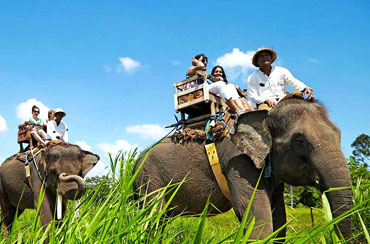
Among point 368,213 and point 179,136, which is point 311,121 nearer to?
point 368,213

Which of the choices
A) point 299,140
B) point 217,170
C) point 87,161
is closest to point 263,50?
point 299,140

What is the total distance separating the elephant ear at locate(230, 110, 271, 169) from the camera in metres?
3.65

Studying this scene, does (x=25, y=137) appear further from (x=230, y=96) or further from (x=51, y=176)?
(x=230, y=96)

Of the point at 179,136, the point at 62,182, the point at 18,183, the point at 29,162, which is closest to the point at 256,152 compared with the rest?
the point at 179,136

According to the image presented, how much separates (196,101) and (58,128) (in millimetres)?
4133

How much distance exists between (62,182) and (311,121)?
4.39 metres

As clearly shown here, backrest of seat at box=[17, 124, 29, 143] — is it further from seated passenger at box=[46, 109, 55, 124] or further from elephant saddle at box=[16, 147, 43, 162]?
seated passenger at box=[46, 109, 55, 124]

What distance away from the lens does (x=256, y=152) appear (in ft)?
12.0

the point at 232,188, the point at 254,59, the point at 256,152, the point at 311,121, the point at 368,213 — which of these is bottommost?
the point at 368,213

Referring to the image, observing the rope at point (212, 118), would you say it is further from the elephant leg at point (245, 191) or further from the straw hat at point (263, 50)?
the straw hat at point (263, 50)

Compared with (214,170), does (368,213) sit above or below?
below

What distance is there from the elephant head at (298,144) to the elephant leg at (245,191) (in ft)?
0.69

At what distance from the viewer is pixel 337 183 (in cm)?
306

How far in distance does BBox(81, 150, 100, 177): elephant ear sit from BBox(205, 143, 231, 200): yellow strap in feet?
12.2
